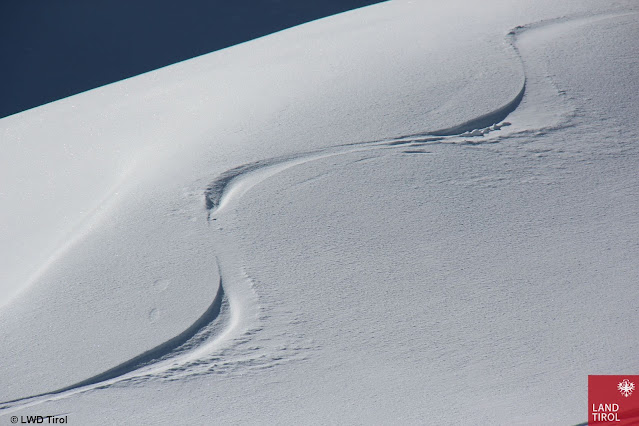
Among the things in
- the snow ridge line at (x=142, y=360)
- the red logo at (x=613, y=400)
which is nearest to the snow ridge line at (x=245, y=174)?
the snow ridge line at (x=142, y=360)

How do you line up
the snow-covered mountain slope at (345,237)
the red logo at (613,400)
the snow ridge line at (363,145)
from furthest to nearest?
1. the snow ridge line at (363,145)
2. the snow-covered mountain slope at (345,237)
3. the red logo at (613,400)

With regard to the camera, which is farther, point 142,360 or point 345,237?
point 345,237

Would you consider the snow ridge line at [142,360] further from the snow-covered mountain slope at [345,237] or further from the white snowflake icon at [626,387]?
the white snowflake icon at [626,387]

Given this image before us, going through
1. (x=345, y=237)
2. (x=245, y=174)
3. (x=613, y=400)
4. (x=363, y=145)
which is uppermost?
(x=363, y=145)

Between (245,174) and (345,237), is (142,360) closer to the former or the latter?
(345,237)

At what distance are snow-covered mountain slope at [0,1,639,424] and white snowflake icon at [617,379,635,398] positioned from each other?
38 millimetres

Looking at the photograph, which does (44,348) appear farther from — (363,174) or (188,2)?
(188,2)

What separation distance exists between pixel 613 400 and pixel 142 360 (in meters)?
0.90

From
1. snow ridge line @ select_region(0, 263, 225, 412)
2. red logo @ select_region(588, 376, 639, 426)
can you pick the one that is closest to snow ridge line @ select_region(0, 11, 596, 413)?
snow ridge line @ select_region(0, 263, 225, 412)

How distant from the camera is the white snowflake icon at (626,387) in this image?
1.14 m

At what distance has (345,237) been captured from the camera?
63.6 inches

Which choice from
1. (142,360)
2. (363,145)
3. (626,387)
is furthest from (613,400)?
(363,145)

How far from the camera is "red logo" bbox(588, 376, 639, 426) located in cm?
110

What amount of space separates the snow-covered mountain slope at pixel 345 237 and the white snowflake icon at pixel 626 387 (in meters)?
0.04
